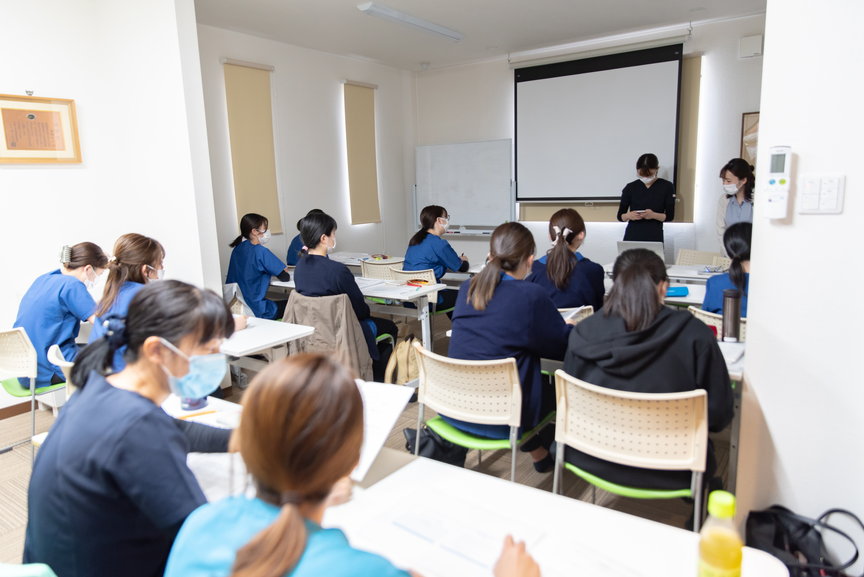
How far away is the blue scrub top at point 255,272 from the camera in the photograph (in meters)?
4.80

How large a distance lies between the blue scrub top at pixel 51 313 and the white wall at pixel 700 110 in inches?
208

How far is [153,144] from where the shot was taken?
3908mm

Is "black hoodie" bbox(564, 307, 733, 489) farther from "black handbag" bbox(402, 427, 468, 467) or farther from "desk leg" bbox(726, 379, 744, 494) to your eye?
"black handbag" bbox(402, 427, 468, 467)

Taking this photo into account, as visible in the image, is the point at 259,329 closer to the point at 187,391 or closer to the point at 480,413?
the point at 480,413

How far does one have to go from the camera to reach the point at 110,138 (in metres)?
4.12

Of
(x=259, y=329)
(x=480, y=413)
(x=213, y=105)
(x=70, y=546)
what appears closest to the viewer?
(x=70, y=546)

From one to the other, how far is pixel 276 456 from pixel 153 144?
12.4ft

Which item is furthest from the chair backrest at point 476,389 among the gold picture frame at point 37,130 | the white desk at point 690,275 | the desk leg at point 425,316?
the gold picture frame at point 37,130

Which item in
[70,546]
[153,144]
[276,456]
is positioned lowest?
[70,546]

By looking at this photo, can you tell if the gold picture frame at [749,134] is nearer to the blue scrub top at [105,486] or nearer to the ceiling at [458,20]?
the ceiling at [458,20]

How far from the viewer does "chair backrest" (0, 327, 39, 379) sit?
2906 mm

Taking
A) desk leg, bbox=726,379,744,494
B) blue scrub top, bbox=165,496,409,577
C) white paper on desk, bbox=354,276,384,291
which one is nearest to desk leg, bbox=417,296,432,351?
white paper on desk, bbox=354,276,384,291

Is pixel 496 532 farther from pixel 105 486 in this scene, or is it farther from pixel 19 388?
pixel 19 388

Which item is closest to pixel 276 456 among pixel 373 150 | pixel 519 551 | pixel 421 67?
pixel 519 551
